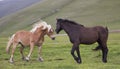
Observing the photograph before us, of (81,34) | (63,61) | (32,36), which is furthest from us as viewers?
(63,61)

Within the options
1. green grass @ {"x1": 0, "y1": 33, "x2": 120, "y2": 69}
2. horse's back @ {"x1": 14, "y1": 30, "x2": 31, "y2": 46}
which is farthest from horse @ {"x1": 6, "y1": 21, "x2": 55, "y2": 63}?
green grass @ {"x1": 0, "y1": 33, "x2": 120, "y2": 69}

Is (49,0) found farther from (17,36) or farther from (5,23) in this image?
(17,36)

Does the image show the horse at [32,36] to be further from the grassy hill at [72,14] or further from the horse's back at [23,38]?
the grassy hill at [72,14]

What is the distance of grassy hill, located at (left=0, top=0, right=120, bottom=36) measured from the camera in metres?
117

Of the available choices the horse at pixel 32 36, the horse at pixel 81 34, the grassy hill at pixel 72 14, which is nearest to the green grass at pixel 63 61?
the horse at pixel 81 34

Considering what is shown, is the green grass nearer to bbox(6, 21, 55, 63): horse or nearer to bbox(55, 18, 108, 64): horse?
bbox(55, 18, 108, 64): horse

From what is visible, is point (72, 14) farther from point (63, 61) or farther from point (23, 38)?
point (23, 38)

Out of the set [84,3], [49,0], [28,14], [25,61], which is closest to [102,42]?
[25,61]

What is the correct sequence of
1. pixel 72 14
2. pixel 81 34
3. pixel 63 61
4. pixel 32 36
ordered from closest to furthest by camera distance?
pixel 81 34, pixel 32 36, pixel 63 61, pixel 72 14

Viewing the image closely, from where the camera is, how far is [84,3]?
14188 cm

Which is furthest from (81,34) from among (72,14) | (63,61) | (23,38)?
(72,14)

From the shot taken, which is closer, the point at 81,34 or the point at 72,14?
the point at 81,34

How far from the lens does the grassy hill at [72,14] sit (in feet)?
383

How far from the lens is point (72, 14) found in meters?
130
